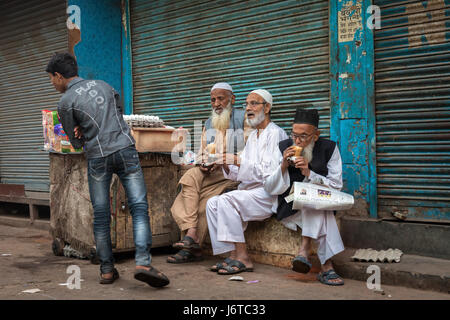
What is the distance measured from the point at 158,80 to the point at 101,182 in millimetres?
3436

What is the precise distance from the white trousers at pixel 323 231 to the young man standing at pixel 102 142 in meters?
1.34

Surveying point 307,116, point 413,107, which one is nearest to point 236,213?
point 307,116

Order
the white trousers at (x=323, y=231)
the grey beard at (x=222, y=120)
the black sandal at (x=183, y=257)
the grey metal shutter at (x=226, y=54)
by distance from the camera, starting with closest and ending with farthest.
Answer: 1. the white trousers at (x=323, y=231)
2. the black sandal at (x=183, y=257)
3. the grey beard at (x=222, y=120)
4. the grey metal shutter at (x=226, y=54)

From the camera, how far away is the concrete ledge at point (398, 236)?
4.23 metres

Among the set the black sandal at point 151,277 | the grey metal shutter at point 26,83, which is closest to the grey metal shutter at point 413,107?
the black sandal at point 151,277

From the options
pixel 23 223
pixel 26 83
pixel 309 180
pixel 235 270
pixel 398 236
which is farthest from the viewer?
pixel 26 83

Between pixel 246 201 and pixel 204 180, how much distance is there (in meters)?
0.75

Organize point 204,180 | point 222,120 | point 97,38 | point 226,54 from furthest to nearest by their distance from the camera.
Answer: point 97,38 < point 226,54 < point 222,120 < point 204,180

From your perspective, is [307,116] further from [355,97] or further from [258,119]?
[355,97]

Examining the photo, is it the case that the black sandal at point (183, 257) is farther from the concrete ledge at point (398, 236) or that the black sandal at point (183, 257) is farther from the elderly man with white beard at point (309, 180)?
the concrete ledge at point (398, 236)

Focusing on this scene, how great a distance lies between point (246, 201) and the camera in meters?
4.40

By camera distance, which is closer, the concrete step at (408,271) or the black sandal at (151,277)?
the black sandal at (151,277)

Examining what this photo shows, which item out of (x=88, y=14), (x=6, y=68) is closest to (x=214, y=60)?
(x=88, y=14)

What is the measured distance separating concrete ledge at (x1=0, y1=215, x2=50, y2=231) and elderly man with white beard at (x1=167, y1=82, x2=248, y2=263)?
3212 millimetres
